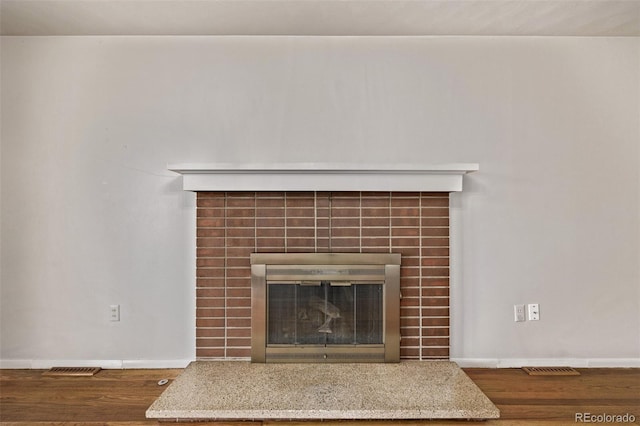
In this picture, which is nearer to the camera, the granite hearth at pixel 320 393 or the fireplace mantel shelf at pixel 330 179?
the granite hearth at pixel 320 393

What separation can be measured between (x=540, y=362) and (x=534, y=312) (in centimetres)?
33

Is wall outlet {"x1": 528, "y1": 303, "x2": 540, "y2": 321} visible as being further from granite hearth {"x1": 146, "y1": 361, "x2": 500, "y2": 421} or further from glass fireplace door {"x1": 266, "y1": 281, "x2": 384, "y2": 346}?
glass fireplace door {"x1": 266, "y1": 281, "x2": 384, "y2": 346}

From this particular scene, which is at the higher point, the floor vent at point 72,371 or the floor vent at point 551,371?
Result: the floor vent at point 72,371

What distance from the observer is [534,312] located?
2508mm

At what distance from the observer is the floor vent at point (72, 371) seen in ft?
7.73

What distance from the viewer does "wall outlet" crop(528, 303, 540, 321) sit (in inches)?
98.7

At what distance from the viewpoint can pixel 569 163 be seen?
8.29ft

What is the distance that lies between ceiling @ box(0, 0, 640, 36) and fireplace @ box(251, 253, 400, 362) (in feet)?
4.72

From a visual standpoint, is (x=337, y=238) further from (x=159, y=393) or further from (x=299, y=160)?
(x=159, y=393)

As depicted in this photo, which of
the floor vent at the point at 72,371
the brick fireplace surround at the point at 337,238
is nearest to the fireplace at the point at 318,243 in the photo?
the brick fireplace surround at the point at 337,238

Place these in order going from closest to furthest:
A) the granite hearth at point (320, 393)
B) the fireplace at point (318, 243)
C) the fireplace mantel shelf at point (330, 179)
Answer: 1. the granite hearth at point (320, 393)
2. the fireplace mantel shelf at point (330, 179)
3. the fireplace at point (318, 243)

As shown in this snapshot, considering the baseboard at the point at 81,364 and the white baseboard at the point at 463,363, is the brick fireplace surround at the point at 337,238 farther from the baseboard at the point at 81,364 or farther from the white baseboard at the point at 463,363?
the baseboard at the point at 81,364

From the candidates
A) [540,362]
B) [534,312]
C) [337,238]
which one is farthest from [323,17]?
[540,362]

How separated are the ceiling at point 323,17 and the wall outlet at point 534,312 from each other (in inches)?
70.6
